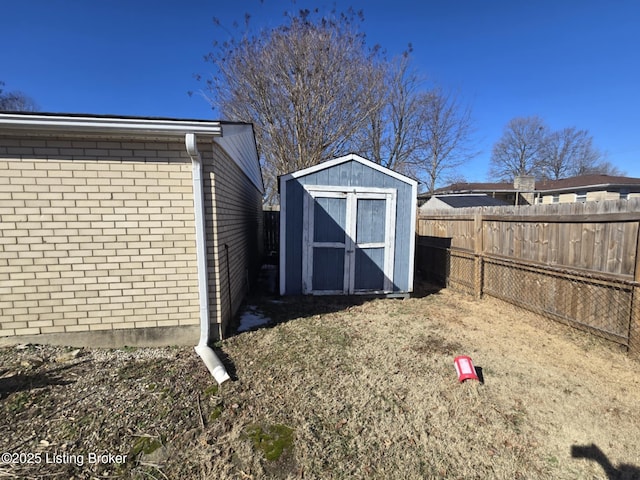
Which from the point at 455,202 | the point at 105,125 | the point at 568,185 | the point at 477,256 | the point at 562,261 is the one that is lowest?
the point at 477,256

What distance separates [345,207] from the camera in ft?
19.5

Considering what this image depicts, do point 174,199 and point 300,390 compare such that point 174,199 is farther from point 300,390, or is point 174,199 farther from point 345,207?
point 345,207

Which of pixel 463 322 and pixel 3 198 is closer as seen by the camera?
pixel 3 198

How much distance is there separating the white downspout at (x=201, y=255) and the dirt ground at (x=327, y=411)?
0.50 feet

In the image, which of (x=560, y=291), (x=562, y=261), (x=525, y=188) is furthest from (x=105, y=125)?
(x=525, y=188)

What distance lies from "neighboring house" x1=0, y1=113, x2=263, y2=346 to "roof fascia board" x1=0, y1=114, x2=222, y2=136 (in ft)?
0.03

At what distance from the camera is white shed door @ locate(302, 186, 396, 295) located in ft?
19.2

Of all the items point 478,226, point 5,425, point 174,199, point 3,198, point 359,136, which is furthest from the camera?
point 359,136

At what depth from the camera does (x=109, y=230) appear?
11.6 ft

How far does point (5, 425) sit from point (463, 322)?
5.49 meters

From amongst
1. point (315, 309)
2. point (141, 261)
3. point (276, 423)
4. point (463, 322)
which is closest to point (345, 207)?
point (315, 309)

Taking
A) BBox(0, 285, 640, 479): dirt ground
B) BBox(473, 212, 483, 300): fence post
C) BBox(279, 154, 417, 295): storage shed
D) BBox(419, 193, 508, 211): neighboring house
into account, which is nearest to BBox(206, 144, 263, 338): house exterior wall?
BBox(0, 285, 640, 479): dirt ground

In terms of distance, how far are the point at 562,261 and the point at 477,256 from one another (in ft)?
5.94

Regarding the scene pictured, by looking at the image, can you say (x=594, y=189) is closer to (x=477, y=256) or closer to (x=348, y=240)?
(x=477, y=256)
